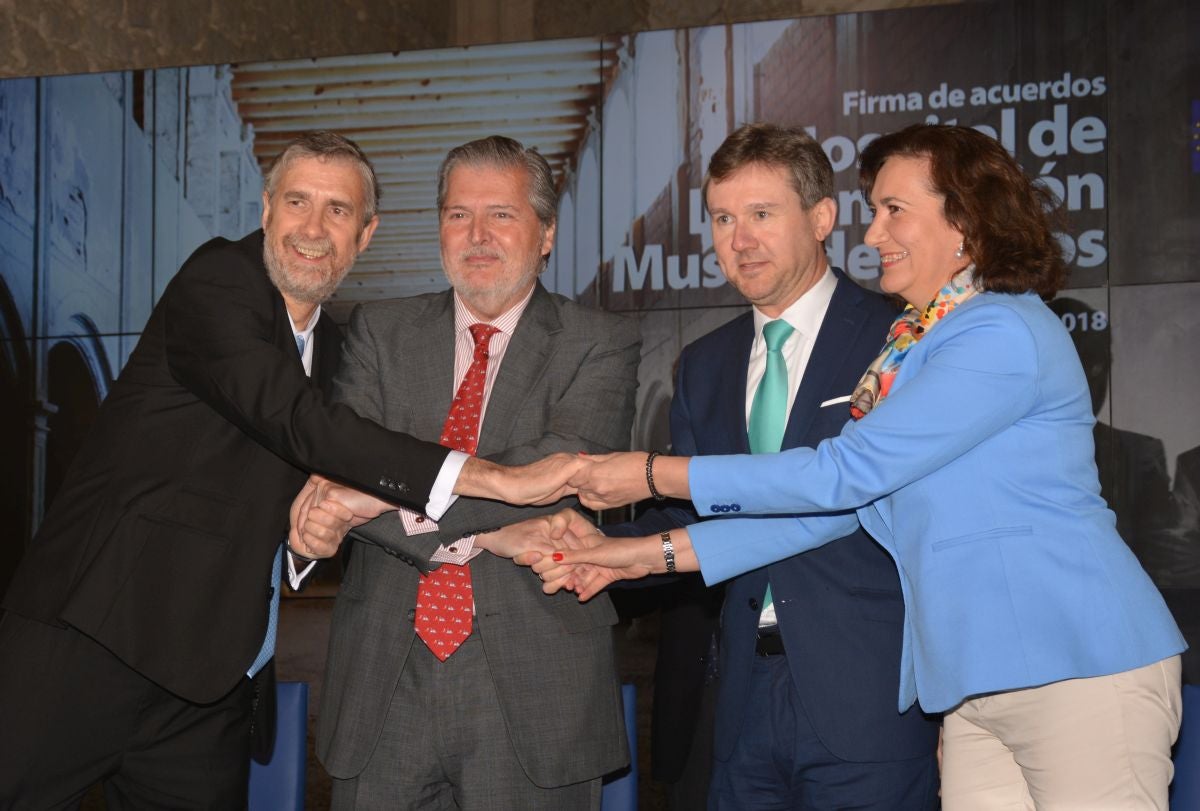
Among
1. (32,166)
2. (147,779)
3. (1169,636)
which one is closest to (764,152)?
(1169,636)

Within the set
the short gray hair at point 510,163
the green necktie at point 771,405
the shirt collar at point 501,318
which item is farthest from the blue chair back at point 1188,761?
the short gray hair at point 510,163

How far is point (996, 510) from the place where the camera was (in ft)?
6.07

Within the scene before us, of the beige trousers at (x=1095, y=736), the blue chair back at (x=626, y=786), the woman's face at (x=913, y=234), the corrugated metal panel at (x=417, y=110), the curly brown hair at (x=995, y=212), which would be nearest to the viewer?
the beige trousers at (x=1095, y=736)

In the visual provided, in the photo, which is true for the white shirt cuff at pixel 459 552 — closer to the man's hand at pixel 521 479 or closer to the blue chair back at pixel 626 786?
the man's hand at pixel 521 479

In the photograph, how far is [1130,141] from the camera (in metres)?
4.54


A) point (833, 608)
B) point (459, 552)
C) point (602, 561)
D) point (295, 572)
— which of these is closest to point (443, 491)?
point (459, 552)

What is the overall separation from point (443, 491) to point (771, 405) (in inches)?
27.4

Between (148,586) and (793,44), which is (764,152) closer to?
(148,586)

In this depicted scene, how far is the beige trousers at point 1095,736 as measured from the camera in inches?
67.8

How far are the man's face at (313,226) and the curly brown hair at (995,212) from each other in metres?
1.25

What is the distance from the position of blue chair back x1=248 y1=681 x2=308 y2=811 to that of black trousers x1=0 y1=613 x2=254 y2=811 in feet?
0.92

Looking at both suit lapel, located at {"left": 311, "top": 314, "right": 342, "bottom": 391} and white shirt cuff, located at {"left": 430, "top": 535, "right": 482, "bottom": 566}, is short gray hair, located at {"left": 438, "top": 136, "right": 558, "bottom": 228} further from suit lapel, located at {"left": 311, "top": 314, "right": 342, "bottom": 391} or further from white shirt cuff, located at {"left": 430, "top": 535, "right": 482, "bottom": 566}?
white shirt cuff, located at {"left": 430, "top": 535, "right": 482, "bottom": 566}

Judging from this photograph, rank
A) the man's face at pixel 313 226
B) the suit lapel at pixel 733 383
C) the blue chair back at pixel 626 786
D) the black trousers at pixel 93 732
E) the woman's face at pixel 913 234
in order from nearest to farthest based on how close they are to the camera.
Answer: the woman's face at pixel 913 234
the black trousers at pixel 93 732
the suit lapel at pixel 733 383
the man's face at pixel 313 226
the blue chair back at pixel 626 786

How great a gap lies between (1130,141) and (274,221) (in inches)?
136
